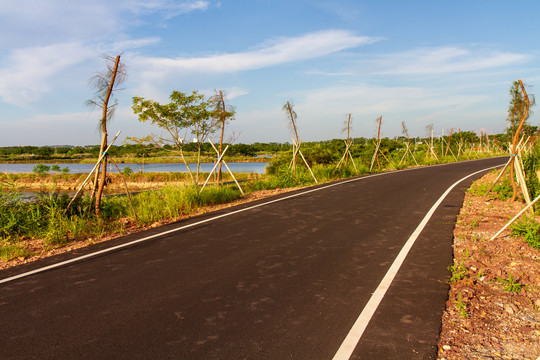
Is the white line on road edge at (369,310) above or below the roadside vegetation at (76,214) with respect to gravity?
below

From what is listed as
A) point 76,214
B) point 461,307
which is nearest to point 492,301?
point 461,307

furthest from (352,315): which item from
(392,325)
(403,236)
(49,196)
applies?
(49,196)

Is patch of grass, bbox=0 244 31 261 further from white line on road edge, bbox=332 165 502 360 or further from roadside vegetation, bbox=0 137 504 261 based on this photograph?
white line on road edge, bbox=332 165 502 360

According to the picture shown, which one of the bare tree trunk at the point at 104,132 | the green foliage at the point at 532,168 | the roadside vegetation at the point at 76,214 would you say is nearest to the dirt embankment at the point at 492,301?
the green foliage at the point at 532,168

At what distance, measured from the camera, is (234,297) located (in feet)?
13.7

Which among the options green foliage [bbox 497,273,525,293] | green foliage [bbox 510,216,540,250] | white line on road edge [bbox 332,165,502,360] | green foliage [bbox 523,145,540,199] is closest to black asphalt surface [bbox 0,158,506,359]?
white line on road edge [bbox 332,165,502,360]

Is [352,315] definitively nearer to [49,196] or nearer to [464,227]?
[464,227]

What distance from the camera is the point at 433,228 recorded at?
7512 millimetres

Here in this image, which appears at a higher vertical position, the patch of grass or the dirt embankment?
the patch of grass

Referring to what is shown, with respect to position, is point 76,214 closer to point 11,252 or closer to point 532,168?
point 11,252

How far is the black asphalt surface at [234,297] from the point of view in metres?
3.17

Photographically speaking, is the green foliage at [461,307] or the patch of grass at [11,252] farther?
the patch of grass at [11,252]

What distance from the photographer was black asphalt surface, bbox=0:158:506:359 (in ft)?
10.4

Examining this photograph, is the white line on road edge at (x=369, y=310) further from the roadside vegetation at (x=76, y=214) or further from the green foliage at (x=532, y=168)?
the roadside vegetation at (x=76, y=214)
